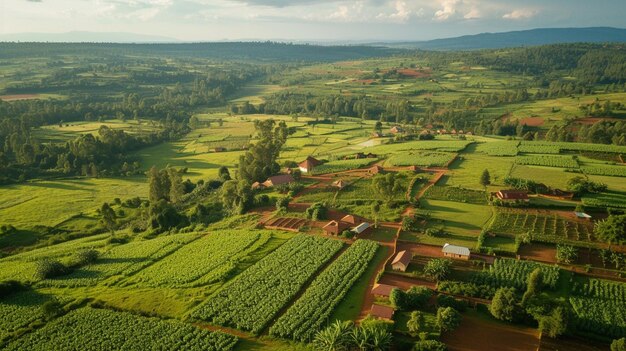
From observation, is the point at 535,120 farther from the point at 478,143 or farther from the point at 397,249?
the point at 397,249

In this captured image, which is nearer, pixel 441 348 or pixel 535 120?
pixel 441 348

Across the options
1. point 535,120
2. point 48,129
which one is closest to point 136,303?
point 48,129

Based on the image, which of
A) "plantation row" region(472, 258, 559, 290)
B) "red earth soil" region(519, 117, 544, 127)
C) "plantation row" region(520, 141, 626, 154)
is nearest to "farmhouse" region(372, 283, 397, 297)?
"plantation row" region(472, 258, 559, 290)

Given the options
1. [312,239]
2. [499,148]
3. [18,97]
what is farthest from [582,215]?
[18,97]

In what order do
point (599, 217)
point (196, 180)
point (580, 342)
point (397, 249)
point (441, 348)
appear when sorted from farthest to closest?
1. point (196, 180)
2. point (599, 217)
3. point (397, 249)
4. point (580, 342)
5. point (441, 348)

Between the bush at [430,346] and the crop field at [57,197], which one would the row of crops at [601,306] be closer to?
the bush at [430,346]

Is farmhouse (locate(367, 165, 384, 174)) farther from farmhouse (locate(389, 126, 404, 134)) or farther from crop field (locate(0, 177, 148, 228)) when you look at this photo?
farmhouse (locate(389, 126, 404, 134))

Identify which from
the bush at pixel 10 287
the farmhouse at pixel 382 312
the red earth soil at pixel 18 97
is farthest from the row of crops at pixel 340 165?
the red earth soil at pixel 18 97
